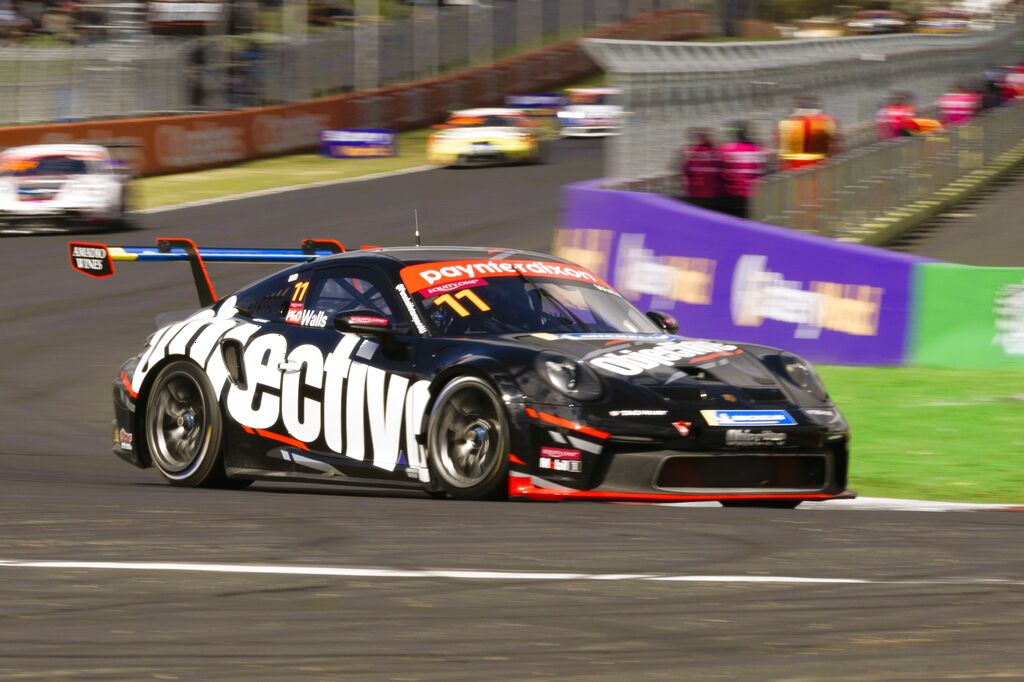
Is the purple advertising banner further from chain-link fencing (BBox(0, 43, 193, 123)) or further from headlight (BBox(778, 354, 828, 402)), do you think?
chain-link fencing (BBox(0, 43, 193, 123))

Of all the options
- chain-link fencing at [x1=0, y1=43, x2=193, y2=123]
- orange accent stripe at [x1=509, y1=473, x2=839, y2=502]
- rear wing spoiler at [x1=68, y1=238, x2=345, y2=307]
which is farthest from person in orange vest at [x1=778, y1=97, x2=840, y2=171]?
chain-link fencing at [x1=0, y1=43, x2=193, y2=123]

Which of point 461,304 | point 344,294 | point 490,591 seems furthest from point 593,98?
point 490,591

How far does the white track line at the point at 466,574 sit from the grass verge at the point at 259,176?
80.6 feet

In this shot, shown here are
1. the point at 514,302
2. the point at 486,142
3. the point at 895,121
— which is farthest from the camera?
the point at 486,142

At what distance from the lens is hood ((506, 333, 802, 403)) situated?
23.9ft

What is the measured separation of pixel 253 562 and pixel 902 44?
32295 millimetres

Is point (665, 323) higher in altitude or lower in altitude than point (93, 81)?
lower

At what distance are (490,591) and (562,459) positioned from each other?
7.94 feet

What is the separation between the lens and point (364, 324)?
7742mm

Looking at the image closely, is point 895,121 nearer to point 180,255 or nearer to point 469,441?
point 180,255

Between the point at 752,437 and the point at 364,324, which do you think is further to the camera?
the point at 364,324

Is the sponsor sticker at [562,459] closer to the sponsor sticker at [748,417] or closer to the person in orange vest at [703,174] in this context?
the sponsor sticker at [748,417]

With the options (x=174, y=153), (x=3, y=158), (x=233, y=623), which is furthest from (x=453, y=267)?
(x=174, y=153)

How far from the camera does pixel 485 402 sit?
7.37 meters
